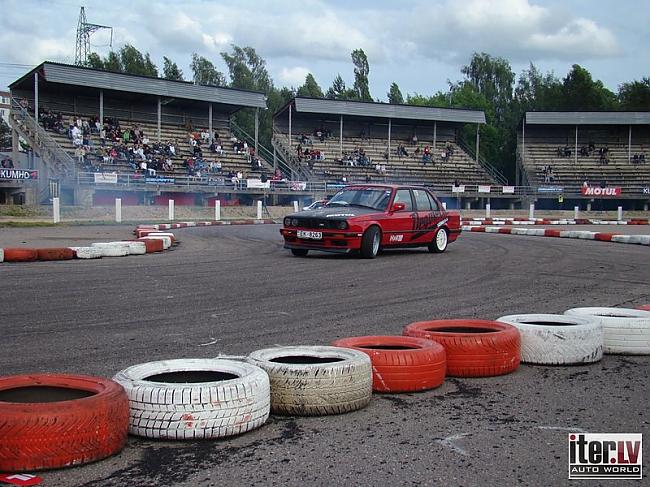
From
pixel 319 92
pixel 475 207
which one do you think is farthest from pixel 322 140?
pixel 319 92

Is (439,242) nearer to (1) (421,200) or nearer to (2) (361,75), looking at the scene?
(1) (421,200)

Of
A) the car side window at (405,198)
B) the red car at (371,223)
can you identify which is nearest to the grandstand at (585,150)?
the red car at (371,223)

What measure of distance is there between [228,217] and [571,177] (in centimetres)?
2867

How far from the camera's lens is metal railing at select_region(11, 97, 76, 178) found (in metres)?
35.3

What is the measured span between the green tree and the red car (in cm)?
7390

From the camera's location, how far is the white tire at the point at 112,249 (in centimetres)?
1319

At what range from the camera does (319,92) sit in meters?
90.4

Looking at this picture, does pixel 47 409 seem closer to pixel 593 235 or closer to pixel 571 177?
pixel 593 235

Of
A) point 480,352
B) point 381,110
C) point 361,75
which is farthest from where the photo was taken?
point 361,75

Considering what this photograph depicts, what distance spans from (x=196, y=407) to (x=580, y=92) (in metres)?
84.4

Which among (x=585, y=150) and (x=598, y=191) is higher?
(x=585, y=150)

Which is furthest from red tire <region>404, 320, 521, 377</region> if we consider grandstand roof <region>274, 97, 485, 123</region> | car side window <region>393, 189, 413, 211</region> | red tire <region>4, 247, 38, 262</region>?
grandstand roof <region>274, 97, 485, 123</region>

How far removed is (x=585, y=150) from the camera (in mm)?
57500

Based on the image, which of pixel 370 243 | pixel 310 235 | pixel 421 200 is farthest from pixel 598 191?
pixel 310 235
